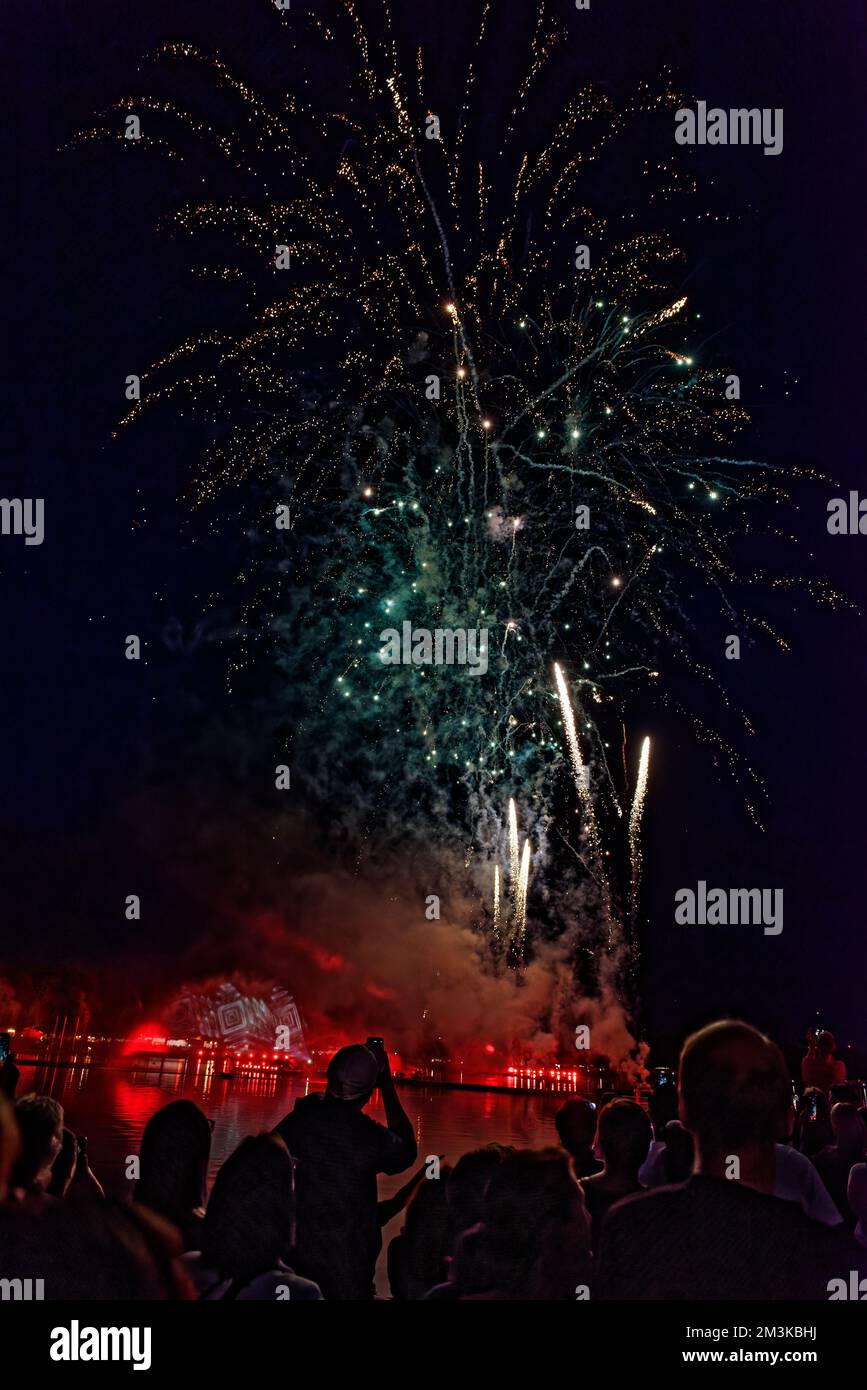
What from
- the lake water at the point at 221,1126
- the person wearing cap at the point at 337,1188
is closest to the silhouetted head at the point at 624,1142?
the person wearing cap at the point at 337,1188

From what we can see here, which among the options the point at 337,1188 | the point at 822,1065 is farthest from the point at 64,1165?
the point at 822,1065

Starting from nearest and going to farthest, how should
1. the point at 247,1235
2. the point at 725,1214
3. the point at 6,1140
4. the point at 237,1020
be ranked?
the point at 6,1140, the point at 725,1214, the point at 247,1235, the point at 237,1020

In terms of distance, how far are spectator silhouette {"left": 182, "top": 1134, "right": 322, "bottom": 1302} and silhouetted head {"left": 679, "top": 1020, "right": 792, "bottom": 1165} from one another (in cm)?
165

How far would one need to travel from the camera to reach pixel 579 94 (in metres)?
12.1

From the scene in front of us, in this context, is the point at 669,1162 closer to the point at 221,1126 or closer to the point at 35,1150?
the point at 35,1150

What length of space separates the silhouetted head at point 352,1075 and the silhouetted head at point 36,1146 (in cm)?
112

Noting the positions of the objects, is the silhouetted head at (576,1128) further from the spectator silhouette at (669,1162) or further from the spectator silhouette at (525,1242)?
the spectator silhouette at (525,1242)

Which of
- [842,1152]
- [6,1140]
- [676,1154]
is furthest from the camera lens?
[842,1152]

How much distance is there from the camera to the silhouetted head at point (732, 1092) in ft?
11.6

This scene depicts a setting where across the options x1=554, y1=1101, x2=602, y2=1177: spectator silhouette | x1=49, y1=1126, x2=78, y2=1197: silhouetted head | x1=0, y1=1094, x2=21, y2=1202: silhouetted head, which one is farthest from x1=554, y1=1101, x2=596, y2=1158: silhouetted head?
x1=0, y1=1094, x2=21, y2=1202: silhouetted head

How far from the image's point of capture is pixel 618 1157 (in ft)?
14.8

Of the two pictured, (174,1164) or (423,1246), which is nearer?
(174,1164)

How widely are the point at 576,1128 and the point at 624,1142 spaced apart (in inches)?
24.2
